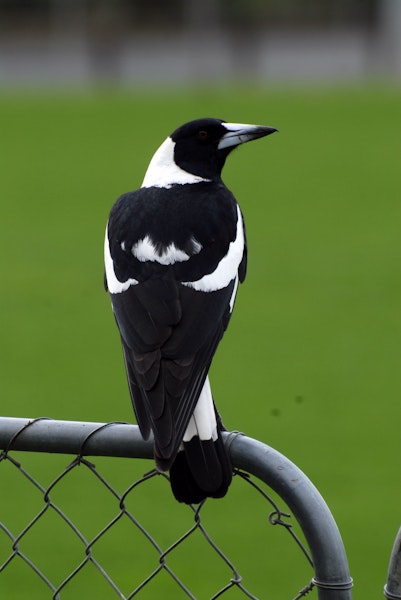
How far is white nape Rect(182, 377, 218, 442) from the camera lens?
2.23 meters

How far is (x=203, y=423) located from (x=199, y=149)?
145 centimetres

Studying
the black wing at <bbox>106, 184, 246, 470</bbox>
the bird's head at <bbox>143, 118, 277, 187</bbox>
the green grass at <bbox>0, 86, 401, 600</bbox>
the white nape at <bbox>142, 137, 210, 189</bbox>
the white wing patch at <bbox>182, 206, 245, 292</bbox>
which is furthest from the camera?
the green grass at <bbox>0, 86, 401, 600</bbox>

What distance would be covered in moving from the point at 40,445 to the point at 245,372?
263 inches

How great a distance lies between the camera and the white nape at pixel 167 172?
340 centimetres

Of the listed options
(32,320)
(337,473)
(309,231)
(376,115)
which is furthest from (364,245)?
(376,115)

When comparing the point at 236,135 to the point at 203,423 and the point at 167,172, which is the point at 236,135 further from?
the point at 203,423

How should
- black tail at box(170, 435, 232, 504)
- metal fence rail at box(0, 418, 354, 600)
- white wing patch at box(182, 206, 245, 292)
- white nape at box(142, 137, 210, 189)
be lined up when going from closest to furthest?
metal fence rail at box(0, 418, 354, 600), black tail at box(170, 435, 232, 504), white wing patch at box(182, 206, 245, 292), white nape at box(142, 137, 210, 189)

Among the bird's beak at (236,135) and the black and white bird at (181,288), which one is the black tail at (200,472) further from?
the bird's beak at (236,135)

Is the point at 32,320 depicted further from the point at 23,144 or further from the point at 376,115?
the point at 376,115

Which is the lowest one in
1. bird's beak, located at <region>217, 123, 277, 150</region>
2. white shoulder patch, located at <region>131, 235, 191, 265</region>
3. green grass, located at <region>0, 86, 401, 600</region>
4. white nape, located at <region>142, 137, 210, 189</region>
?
green grass, located at <region>0, 86, 401, 600</region>

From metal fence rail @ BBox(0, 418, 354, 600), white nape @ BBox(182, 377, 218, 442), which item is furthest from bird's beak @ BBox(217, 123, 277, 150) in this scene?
metal fence rail @ BBox(0, 418, 354, 600)

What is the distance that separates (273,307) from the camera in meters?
10.9

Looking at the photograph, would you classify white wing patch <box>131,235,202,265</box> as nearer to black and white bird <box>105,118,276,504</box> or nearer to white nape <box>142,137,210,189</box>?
black and white bird <box>105,118,276,504</box>

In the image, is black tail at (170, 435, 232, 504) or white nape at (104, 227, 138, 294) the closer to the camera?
black tail at (170, 435, 232, 504)
